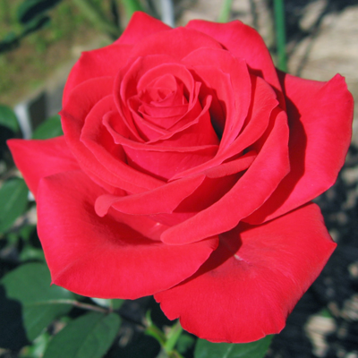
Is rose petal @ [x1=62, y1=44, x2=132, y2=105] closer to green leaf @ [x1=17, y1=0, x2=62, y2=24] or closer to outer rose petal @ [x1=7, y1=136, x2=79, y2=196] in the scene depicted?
outer rose petal @ [x1=7, y1=136, x2=79, y2=196]

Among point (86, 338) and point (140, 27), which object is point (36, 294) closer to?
point (86, 338)

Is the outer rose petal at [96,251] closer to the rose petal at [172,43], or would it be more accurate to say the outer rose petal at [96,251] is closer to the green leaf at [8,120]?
the rose petal at [172,43]

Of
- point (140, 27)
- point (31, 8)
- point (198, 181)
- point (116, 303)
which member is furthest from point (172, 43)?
point (31, 8)

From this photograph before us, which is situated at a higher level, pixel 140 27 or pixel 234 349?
pixel 140 27

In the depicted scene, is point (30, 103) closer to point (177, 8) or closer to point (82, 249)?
point (177, 8)

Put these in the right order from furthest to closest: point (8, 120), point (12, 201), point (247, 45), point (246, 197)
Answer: point (8, 120)
point (12, 201)
point (247, 45)
point (246, 197)

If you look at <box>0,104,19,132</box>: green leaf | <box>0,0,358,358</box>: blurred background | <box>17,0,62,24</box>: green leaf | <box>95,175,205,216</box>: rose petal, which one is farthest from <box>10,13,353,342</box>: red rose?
<box>17,0,62,24</box>: green leaf

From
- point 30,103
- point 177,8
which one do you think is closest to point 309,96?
point 30,103

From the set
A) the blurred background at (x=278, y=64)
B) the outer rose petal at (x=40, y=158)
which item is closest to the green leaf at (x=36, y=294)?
the blurred background at (x=278, y=64)
